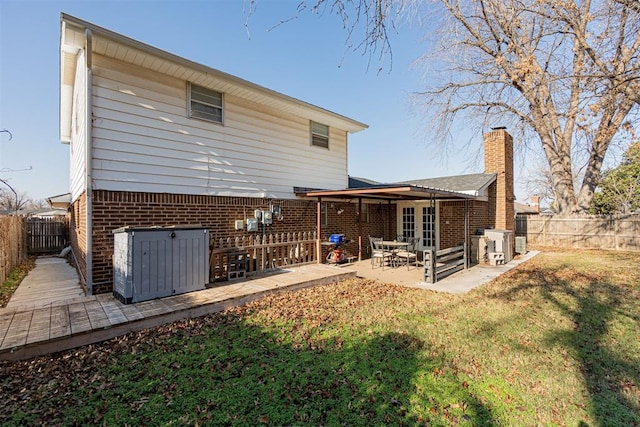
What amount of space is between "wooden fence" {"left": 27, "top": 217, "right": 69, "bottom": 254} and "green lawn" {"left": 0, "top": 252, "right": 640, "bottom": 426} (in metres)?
13.9

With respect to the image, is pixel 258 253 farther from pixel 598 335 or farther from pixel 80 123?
pixel 598 335

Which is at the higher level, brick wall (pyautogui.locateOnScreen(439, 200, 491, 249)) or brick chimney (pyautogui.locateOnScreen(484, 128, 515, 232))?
brick chimney (pyautogui.locateOnScreen(484, 128, 515, 232))

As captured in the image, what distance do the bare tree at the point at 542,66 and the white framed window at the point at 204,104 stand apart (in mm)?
5381

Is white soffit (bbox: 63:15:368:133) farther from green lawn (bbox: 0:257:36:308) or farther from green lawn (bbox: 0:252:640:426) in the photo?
green lawn (bbox: 0:252:640:426)

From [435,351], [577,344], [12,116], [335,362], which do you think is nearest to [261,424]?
[335,362]

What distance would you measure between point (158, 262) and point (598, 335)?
24.0ft

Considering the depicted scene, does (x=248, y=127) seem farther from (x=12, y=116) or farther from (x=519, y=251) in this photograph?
(x=519, y=251)

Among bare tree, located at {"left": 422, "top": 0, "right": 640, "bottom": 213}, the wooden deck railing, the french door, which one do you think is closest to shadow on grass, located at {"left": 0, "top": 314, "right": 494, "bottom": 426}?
the wooden deck railing

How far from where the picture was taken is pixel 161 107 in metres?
6.55

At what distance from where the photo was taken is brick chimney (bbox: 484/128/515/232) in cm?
1216

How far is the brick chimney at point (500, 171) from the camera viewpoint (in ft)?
39.9

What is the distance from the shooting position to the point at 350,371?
3373 mm

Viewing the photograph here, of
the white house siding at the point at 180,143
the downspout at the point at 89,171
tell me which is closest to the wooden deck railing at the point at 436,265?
the white house siding at the point at 180,143

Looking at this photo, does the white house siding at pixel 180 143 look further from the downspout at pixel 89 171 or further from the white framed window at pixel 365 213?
the white framed window at pixel 365 213
